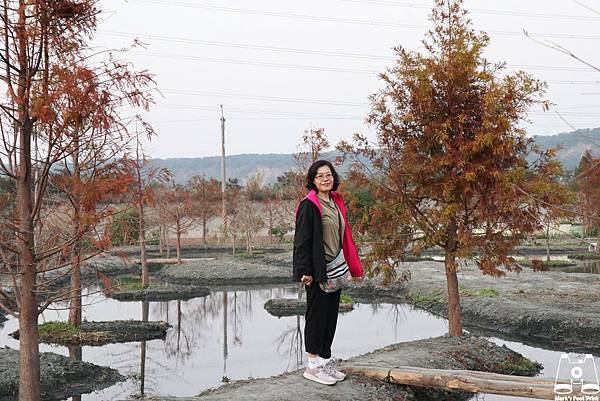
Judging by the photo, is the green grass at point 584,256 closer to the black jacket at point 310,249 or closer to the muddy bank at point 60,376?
the muddy bank at point 60,376

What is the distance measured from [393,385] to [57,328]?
29.9 feet

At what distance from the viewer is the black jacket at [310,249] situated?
6230 millimetres

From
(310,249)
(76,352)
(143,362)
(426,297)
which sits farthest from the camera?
(426,297)

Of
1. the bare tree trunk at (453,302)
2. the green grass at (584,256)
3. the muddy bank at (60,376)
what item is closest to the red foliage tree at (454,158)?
the bare tree trunk at (453,302)

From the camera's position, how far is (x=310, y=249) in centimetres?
630

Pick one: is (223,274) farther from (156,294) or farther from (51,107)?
(51,107)

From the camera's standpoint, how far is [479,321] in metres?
15.2

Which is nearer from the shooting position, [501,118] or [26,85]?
[26,85]

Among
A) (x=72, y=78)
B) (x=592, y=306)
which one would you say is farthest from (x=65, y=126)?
(x=592, y=306)

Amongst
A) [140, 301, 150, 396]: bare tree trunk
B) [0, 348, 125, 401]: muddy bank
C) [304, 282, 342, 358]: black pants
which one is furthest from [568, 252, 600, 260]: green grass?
[304, 282, 342, 358]: black pants

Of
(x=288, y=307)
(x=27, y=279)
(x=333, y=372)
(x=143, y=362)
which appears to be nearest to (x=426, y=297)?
(x=288, y=307)

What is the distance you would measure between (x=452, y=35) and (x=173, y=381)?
686 cm

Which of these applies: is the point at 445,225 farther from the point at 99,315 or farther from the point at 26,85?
the point at 99,315

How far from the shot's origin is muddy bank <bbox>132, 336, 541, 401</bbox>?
6.80 meters
